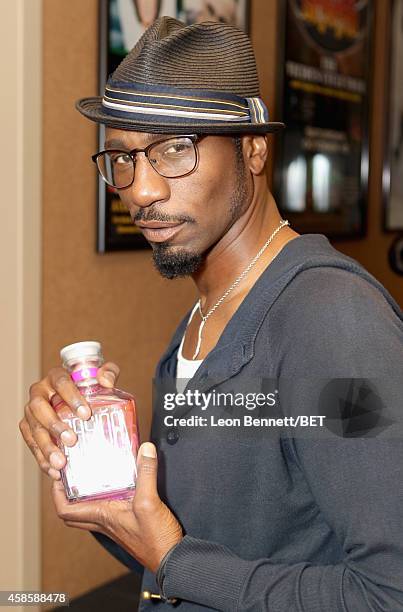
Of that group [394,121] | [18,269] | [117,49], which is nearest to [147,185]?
[18,269]

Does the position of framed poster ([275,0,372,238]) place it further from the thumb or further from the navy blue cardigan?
the thumb

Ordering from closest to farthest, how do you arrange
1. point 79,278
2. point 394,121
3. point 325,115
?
point 79,278
point 325,115
point 394,121

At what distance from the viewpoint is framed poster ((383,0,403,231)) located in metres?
4.29

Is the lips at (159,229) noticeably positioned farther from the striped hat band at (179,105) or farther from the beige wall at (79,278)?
the beige wall at (79,278)

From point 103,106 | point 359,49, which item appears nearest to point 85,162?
point 103,106

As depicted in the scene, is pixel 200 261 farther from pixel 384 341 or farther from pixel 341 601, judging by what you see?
pixel 341 601

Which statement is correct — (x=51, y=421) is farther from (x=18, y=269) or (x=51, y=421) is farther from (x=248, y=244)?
(x=18, y=269)

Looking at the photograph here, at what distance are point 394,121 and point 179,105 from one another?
3.54 meters

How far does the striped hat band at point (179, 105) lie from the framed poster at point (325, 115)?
2461 mm

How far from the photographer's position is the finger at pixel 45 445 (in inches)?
37.4

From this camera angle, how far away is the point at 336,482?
2.71ft

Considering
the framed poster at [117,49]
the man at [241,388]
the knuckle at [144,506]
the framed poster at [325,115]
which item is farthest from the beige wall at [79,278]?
the knuckle at [144,506]

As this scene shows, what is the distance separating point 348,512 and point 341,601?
0.09 metres

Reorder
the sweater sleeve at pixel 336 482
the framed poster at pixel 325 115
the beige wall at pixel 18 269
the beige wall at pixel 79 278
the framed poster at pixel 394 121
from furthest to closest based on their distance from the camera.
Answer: the framed poster at pixel 394 121, the framed poster at pixel 325 115, the beige wall at pixel 79 278, the beige wall at pixel 18 269, the sweater sleeve at pixel 336 482
